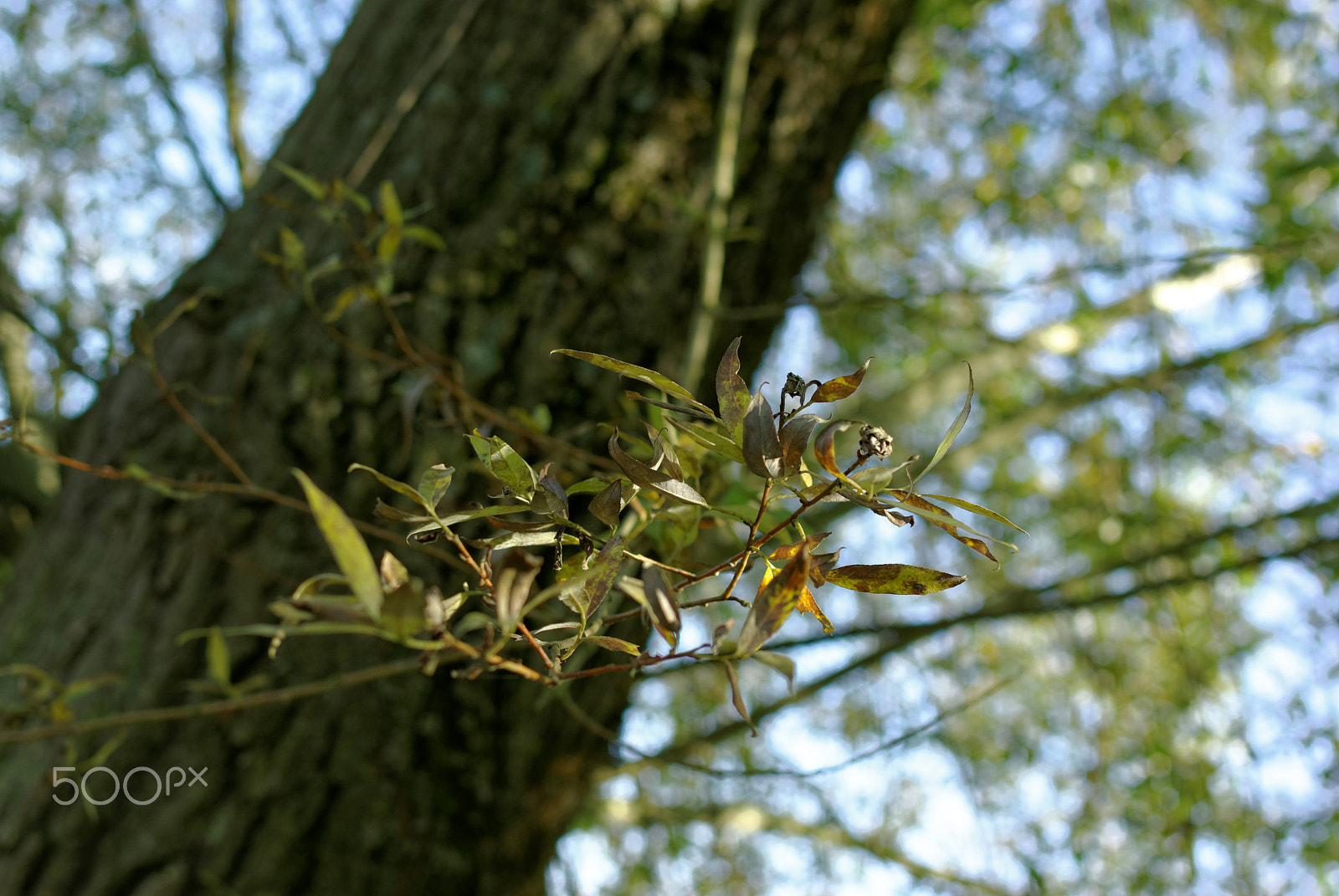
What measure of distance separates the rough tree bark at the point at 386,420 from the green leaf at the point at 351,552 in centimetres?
38

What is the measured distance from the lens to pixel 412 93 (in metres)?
1.10

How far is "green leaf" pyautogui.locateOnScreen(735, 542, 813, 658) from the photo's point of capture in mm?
282

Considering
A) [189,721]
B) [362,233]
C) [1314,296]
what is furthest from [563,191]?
[1314,296]

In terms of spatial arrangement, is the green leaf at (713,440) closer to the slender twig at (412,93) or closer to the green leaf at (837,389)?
the green leaf at (837,389)

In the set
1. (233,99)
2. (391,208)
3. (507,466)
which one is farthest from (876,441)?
(233,99)

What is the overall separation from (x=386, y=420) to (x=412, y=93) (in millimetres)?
473

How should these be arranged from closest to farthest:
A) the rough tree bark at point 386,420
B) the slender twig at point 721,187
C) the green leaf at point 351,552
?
the green leaf at point 351,552
the rough tree bark at point 386,420
the slender twig at point 721,187

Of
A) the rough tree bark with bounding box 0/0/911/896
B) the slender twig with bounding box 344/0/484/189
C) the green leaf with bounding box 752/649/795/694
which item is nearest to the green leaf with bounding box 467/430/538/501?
the green leaf with bounding box 752/649/795/694

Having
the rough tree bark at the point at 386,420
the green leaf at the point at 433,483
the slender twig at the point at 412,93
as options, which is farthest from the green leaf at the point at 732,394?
the slender twig at the point at 412,93

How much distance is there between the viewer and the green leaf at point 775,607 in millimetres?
282

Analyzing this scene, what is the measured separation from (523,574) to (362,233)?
85 centimetres

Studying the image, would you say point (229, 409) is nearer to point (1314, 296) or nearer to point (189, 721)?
point (189, 721)

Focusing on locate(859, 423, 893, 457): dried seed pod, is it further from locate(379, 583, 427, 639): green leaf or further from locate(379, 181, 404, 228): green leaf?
locate(379, 181, 404, 228): green leaf

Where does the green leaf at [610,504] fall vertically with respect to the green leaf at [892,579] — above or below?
above
